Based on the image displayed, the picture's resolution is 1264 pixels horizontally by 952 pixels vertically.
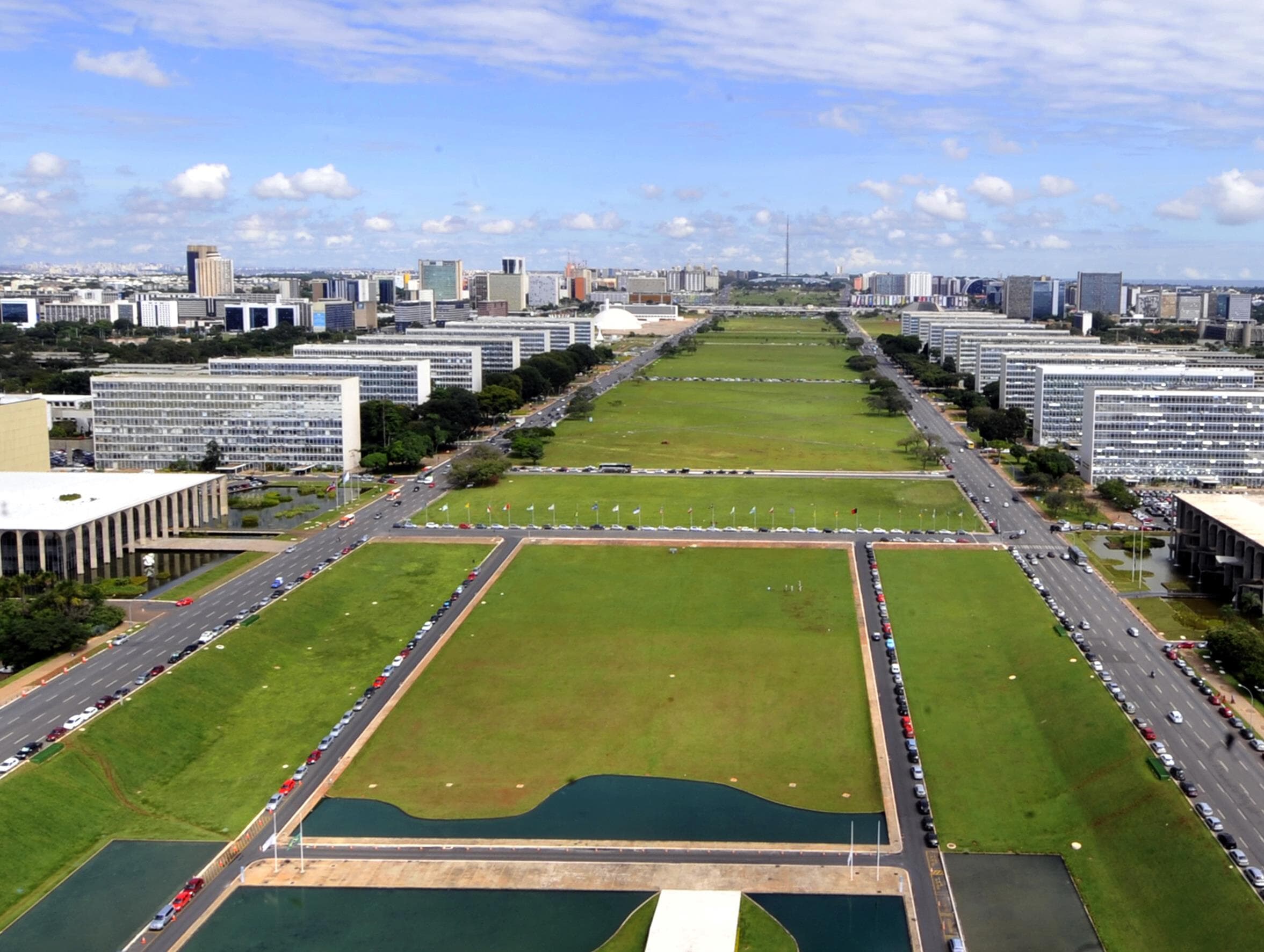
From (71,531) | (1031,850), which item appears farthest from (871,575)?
(71,531)

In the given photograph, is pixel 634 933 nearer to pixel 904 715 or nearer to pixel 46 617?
pixel 904 715

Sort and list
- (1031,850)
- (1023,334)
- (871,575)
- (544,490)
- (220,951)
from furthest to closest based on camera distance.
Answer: (1023,334) < (544,490) < (871,575) < (1031,850) < (220,951)

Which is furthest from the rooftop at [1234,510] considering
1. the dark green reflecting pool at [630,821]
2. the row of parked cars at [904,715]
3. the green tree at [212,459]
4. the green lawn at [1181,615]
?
the green tree at [212,459]

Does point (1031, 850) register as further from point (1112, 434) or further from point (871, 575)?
point (1112, 434)

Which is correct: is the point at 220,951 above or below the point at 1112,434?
below

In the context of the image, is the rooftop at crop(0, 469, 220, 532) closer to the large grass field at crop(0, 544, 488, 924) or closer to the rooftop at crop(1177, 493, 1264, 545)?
the large grass field at crop(0, 544, 488, 924)

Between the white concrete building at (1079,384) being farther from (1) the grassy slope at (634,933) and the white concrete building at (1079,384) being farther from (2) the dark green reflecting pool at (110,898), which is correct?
(2) the dark green reflecting pool at (110,898)

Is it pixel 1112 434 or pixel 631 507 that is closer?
pixel 631 507
